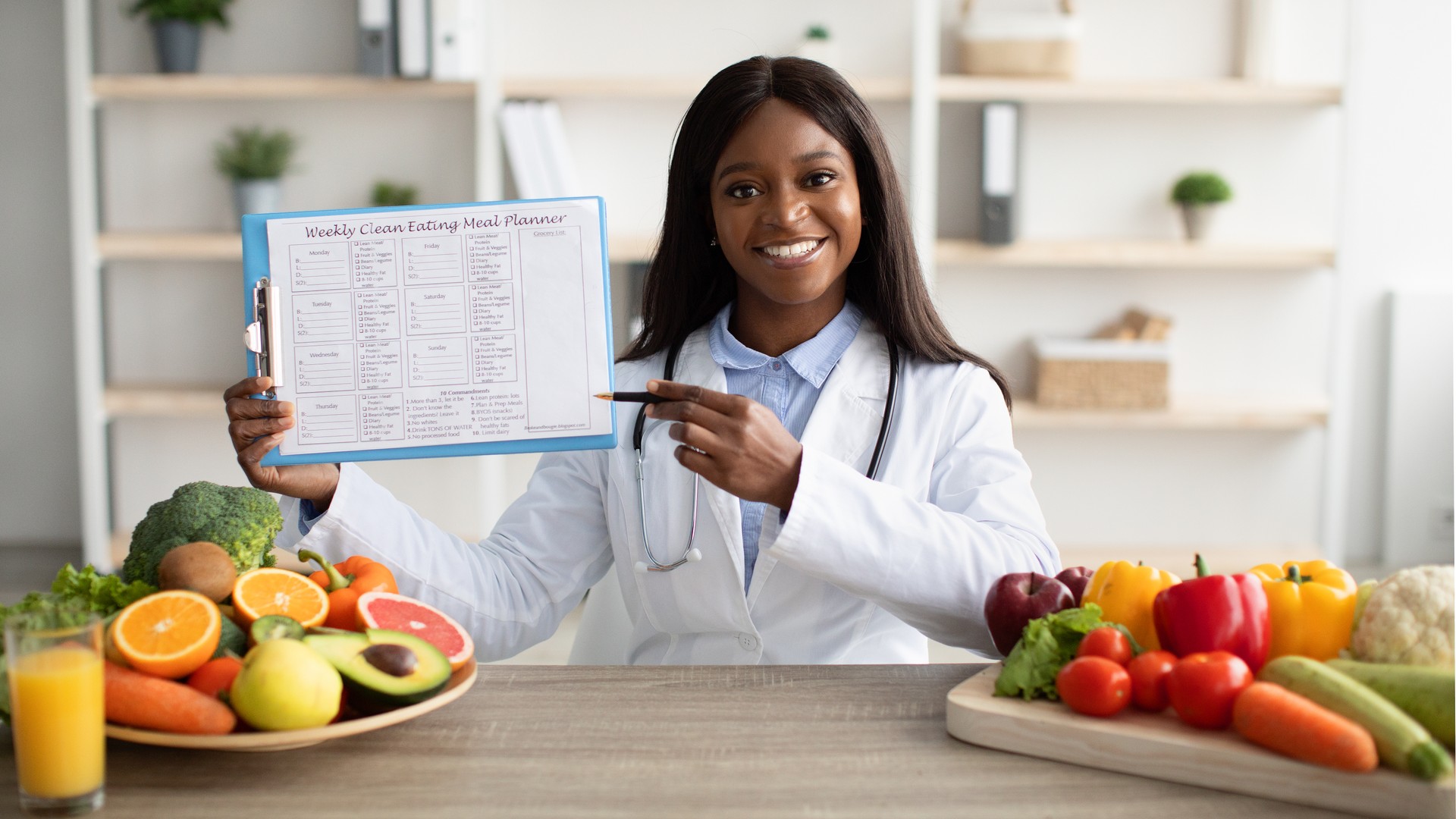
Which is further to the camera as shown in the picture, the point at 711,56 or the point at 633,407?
the point at 711,56

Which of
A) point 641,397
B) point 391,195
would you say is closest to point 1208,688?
point 641,397

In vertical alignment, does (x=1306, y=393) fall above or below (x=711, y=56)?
below

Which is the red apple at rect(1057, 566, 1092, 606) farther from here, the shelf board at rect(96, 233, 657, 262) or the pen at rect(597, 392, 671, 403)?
the shelf board at rect(96, 233, 657, 262)

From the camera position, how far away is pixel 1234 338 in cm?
390

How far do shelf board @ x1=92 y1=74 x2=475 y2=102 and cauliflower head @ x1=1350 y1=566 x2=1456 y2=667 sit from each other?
3086 mm

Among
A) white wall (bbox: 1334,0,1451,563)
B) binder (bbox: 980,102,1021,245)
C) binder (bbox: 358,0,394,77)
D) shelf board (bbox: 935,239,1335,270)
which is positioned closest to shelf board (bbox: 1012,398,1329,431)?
white wall (bbox: 1334,0,1451,563)

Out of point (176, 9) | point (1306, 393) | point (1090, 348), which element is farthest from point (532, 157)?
point (1306, 393)

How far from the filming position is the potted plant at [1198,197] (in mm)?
3660

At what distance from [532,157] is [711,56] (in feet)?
2.31

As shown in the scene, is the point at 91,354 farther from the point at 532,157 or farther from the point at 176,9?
the point at 532,157

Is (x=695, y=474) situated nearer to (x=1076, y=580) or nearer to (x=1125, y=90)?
(x=1076, y=580)

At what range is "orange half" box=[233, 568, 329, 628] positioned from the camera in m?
1.16

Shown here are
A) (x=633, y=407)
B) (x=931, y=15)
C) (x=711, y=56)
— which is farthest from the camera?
(x=711, y=56)

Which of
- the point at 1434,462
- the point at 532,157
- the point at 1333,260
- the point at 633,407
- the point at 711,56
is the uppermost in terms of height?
the point at 711,56
